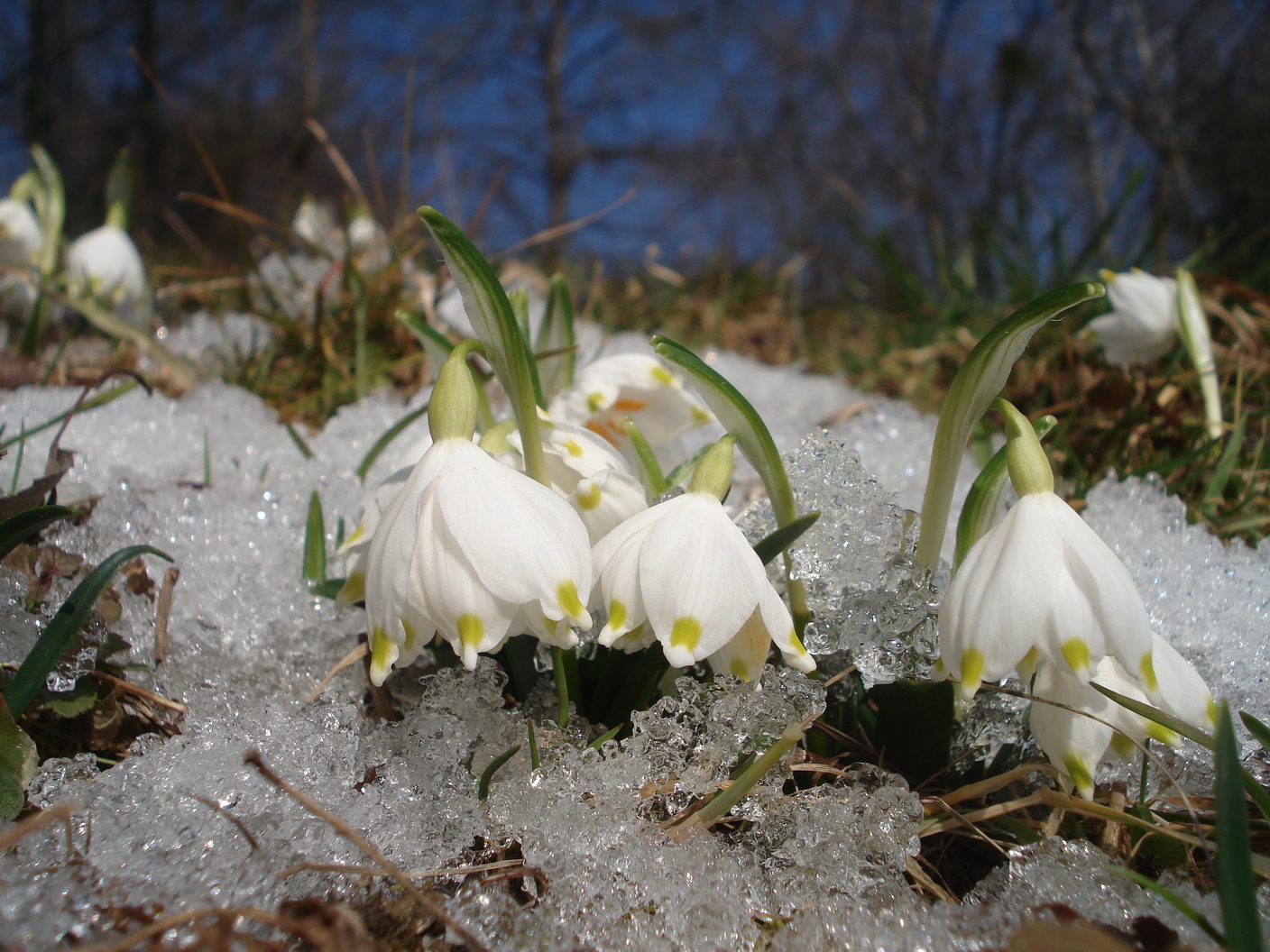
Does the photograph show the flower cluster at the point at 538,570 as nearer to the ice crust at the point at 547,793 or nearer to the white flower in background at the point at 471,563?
the white flower in background at the point at 471,563

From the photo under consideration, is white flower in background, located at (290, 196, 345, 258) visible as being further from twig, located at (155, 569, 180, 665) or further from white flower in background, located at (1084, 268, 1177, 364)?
white flower in background, located at (1084, 268, 1177, 364)

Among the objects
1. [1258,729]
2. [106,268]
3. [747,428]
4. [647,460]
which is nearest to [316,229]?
[106,268]

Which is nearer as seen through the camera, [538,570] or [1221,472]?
[538,570]

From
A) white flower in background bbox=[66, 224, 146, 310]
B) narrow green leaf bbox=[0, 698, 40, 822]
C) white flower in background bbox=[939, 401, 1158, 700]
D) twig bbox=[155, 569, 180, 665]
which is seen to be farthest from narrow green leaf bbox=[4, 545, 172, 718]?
white flower in background bbox=[66, 224, 146, 310]

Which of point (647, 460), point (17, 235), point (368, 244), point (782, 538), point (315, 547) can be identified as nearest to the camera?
point (782, 538)

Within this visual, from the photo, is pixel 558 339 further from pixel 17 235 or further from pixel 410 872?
pixel 17 235

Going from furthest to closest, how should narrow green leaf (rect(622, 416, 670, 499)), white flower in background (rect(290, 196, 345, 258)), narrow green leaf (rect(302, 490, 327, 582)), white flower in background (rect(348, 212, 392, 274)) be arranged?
white flower in background (rect(290, 196, 345, 258)), white flower in background (rect(348, 212, 392, 274)), narrow green leaf (rect(302, 490, 327, 582)), narrow green leaf (rect(622, 416, 670, 499))
